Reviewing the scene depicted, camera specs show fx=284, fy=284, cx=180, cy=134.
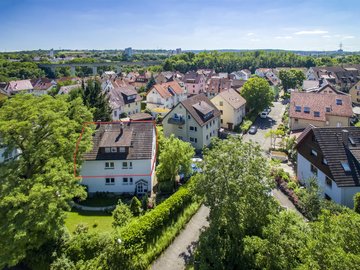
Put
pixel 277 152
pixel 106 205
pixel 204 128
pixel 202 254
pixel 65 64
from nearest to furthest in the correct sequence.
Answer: pixel 202 254
pixel 106 205
pixel 277 152
pixel 204 128
pixel 65 64

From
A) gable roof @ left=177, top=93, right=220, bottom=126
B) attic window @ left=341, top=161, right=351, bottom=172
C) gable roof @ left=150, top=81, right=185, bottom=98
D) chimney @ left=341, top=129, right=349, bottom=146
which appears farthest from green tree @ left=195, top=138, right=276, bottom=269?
gable roof @ left=150, top=81, right=185, bottom=98

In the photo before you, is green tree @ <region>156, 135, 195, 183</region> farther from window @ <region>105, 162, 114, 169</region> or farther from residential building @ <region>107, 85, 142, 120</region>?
residential building @ <region>107, 85, 142, 120</region>

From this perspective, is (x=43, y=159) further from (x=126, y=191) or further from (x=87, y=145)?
(x=126, y=191)

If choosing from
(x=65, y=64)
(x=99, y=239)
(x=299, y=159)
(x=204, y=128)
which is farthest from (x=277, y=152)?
(x=65, y=64)

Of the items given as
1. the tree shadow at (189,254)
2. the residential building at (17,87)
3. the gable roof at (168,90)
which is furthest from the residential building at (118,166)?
the residential building at (17,87)

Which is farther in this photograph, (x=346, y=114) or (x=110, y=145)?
(x=346, y=114)

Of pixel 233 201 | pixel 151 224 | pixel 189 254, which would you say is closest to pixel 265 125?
pixel 189 254

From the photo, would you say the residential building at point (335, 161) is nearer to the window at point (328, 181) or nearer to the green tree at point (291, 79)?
the window at point (328, 181)

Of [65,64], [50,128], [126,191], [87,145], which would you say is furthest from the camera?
[65,64]
